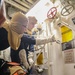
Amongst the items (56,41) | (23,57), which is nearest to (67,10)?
(56,41)

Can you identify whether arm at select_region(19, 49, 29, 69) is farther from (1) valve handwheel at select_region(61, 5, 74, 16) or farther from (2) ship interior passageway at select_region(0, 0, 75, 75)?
(1) valve handwheel at select_region(61, 5, 74, 16)

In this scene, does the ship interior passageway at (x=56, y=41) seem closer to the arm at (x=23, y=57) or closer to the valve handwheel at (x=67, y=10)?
the valve handwheel at (x=67, y=10)

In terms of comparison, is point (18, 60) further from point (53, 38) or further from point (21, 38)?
point (53, 38)

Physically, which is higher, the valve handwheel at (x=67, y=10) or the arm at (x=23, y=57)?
the valve handwheel at (x=67, y=10)

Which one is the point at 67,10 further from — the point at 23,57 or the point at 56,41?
the point at 23,57

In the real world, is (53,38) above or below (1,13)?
below

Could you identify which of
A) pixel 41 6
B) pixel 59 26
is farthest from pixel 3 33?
pixel 41 6

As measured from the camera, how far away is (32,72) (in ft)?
8.52

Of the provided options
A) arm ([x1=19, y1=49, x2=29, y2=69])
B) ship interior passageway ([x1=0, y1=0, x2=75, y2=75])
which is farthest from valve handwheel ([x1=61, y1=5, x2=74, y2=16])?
arm ([x1=19, y1=49, x2=29, y2=69])

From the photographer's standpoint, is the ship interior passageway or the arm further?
the arm

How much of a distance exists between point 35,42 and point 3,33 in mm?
539

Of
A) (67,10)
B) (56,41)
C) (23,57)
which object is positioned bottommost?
(23,57)

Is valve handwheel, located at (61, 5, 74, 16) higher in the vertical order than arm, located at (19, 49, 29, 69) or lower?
higher

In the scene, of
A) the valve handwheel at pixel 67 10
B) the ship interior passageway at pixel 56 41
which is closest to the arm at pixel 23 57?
the ship interior passageway at pixel 56 41
